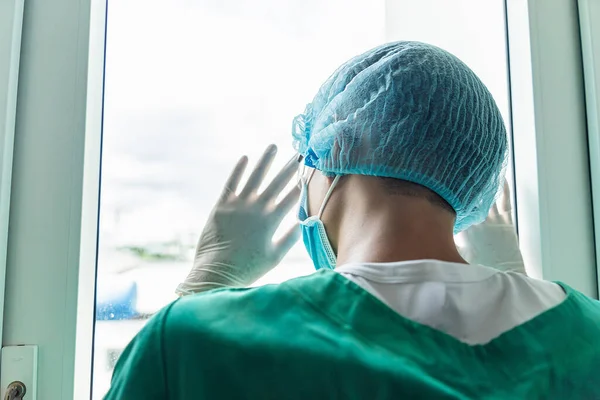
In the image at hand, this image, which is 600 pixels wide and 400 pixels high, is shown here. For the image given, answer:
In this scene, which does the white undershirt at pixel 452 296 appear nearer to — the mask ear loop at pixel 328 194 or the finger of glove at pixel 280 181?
the mask ear loop at pixel 328 194

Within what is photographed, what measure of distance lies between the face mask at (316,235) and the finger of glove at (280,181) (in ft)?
0.37

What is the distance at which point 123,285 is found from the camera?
100 cm

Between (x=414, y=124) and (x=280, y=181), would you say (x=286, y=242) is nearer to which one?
(x=280, y=181)

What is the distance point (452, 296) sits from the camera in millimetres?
623

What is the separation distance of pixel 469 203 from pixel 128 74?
71 cm

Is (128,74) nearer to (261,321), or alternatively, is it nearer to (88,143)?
(88,143)

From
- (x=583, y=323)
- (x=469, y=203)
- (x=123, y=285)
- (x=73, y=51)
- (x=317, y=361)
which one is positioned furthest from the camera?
(x=123, y=285)

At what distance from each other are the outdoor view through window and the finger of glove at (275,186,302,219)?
1.9 inches

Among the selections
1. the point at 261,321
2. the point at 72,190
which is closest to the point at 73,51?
the point at 72,190

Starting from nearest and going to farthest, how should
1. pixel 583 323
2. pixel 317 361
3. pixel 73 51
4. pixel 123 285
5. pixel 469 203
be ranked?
pixel 317 361, pixel 583 323, pixel 469 203, pixel 73 51, pixel 123 285

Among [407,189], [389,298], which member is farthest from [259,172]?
[389,298]

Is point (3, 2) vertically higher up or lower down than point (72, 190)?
higher up

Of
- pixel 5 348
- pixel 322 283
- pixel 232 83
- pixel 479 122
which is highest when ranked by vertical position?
pixel 232 83

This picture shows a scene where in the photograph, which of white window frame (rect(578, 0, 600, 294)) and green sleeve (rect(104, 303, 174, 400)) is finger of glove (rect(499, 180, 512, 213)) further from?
green sleeve (rect(104, 303, 174, 400))
